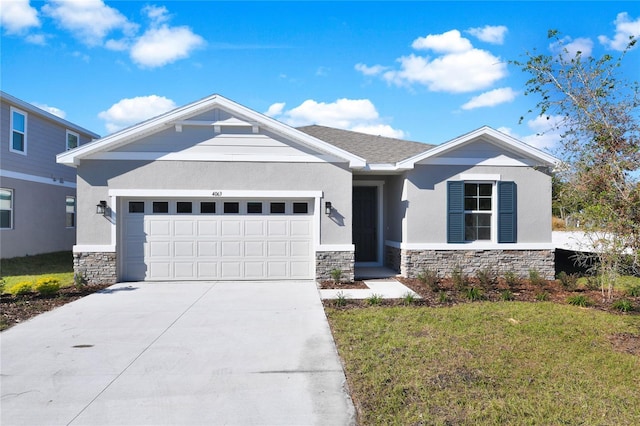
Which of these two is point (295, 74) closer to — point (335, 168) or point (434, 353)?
point (335, 168)

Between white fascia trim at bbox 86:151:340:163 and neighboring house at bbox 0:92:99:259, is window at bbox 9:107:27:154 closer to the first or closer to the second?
neighboring house at bbox 0:92:99:259

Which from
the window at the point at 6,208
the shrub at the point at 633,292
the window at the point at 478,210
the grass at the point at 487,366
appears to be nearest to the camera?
the grass at the point at 487,366

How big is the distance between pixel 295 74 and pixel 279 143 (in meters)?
2.55

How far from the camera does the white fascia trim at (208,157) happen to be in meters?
10.0

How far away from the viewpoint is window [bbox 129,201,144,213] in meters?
10.3

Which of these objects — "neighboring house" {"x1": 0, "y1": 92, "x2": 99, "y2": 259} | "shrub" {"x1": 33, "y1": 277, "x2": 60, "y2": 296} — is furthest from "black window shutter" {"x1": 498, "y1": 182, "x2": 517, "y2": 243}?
"neighboring house" {"x1": 0, "y1": 92, "x2": 99, "y2": 259}

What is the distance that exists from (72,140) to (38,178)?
3073 mm

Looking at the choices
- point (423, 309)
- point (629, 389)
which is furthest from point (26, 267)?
point (629, 389)

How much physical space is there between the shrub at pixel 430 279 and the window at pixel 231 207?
16.6 ft

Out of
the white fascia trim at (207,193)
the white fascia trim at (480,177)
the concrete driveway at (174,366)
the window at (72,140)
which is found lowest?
the concrete driveway at (174,366)

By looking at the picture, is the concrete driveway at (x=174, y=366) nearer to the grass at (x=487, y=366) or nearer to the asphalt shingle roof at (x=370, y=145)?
the grass at (x=487, y=366)

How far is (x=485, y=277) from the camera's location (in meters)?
9.65

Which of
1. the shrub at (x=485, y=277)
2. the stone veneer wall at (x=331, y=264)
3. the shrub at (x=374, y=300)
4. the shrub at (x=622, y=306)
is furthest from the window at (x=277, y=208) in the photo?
the shrub at (x=622, y=306)

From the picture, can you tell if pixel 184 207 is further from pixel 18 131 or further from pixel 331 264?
pixel 18 131
